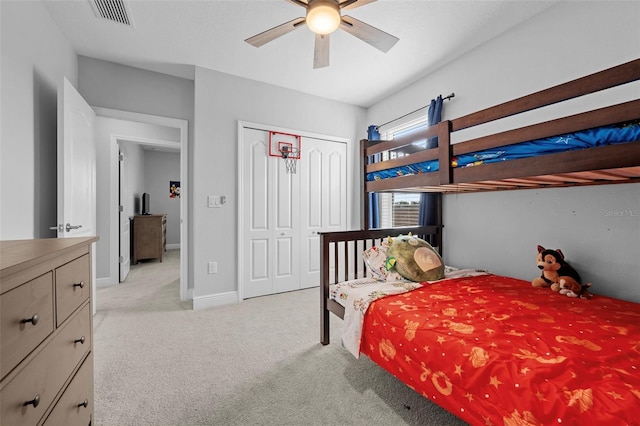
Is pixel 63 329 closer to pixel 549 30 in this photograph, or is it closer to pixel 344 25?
pixel 344 25

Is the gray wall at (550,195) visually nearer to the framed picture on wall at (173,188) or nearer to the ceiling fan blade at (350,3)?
the ceiling fan blade at (350,3)

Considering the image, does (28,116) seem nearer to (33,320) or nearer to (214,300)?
(33,320)

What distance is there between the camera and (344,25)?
5.72 feet

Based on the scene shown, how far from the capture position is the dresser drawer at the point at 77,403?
854mm

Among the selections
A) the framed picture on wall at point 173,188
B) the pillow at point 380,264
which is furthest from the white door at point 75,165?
the framed picture on wall at point 173,188

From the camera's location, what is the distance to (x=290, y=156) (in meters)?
3.52

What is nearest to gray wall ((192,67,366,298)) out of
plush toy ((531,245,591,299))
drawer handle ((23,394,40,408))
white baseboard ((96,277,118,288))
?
white baseboard ((96,277,118,288))

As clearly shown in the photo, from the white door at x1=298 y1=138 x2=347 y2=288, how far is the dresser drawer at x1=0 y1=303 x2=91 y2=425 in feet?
8.80

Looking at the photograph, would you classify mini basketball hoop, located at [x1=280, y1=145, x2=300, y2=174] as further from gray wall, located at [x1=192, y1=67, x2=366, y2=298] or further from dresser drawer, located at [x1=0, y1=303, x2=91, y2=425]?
dresser drawer, located at [x1=0, y1=303, x2=91, y2=425]

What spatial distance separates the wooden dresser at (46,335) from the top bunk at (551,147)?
6.48ft

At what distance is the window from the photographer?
335 centimetres

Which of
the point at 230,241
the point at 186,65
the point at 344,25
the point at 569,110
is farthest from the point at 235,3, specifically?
the point at 569,110

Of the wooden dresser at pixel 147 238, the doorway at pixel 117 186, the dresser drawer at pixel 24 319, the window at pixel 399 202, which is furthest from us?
the wooden dresser at pixel 147 238

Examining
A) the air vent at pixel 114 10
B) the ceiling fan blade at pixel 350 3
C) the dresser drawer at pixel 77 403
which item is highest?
the air vent at pixel 114 10
